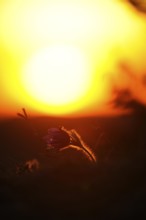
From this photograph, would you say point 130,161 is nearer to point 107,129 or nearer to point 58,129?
point 107,129

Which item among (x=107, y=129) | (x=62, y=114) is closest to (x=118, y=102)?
(x=107, y=129)

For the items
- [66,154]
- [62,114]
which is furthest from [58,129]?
[62,114]

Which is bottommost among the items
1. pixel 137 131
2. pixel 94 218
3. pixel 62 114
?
pixel 94 218

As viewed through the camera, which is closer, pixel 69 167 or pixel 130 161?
pixel 69 167

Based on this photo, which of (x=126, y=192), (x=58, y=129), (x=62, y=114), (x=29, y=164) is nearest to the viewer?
(x=58, y=129)

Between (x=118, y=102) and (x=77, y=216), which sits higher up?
(x=118, y=102)

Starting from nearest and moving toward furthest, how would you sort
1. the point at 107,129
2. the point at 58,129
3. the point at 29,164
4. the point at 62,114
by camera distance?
the point at 58,129 < the point at 29,164 < the point at 107,129 < the point at 62,114

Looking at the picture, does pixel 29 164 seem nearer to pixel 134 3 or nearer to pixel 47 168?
pixel 47 168

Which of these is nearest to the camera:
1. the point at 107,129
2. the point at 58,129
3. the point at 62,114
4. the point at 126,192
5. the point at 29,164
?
the point at 58,129

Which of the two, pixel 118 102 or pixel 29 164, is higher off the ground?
pixel 118 102
